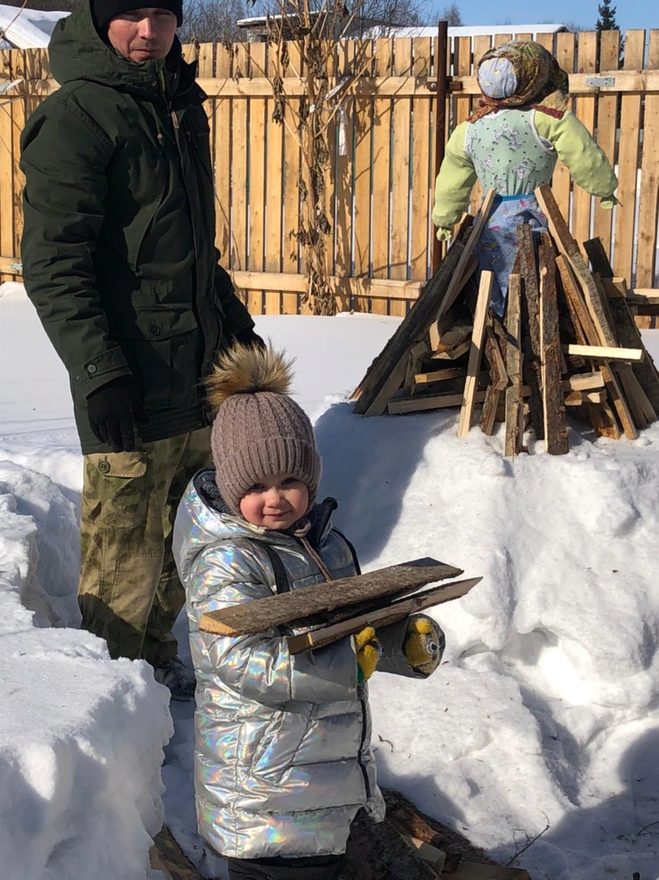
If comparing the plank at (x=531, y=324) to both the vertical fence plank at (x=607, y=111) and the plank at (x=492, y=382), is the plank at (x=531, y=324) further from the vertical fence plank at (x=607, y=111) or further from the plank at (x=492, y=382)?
the vertical fence plank at (x=607, y=111)

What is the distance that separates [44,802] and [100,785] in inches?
6.8

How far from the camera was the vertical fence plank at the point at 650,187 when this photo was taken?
8672 mm

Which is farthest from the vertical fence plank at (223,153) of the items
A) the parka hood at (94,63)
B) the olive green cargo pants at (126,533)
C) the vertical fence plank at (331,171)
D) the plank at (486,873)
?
the plank at (486,873)

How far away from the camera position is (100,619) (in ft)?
11.3

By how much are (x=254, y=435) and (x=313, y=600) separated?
465 millimetres

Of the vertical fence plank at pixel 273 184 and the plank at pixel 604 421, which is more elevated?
the vertical fence plank at pixel 273 184

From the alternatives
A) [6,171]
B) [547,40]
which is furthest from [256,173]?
[6,171]

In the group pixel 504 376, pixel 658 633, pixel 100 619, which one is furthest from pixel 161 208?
pixel 658 633

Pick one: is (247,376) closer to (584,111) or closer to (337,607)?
(337,607)

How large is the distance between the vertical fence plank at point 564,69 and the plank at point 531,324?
495cm

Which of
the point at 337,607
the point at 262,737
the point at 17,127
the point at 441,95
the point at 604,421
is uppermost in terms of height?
the point at 441,95

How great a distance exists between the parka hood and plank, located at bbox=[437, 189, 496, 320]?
1545 mm

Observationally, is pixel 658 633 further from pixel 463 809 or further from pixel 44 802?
pixel 44 802

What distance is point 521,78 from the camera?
177 inches
